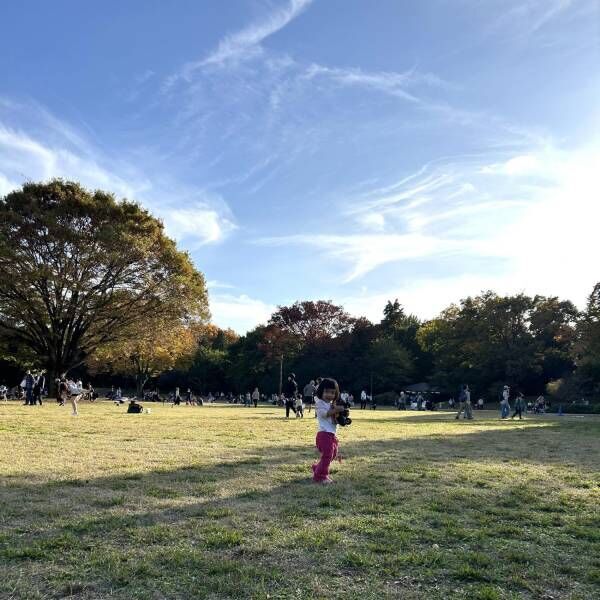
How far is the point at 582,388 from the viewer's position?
4478 cm

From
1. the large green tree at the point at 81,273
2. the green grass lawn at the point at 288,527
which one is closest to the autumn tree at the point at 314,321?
the large green tree at the point at 81,273

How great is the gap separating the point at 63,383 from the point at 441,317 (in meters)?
46.4

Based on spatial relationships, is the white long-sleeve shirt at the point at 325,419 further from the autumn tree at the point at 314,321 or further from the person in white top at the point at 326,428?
the autumn tree at the point at 314,321

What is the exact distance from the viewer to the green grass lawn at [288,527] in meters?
3.48

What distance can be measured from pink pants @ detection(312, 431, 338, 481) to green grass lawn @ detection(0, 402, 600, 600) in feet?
0.60

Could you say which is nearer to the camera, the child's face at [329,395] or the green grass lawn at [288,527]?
the green grass lawn at [288,527]

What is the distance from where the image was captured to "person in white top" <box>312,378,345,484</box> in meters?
6.95

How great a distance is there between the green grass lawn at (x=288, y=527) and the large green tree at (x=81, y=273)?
23.0 metres

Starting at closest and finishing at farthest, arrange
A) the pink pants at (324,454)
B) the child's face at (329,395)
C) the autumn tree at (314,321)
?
the pink pants at (324,454) < the child's face at (329,395) < the autumn tree at (314,321)

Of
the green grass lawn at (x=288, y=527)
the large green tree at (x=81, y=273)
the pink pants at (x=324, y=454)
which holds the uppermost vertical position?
the large green tree at (x=81, y=273)

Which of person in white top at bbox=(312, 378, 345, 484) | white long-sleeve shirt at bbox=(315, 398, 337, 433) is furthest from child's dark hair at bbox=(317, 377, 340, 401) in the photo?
white long-sleeve shirt at bbox=(315, 398, 337, 433)

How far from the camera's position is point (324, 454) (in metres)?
7.04

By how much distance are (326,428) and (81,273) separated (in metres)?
27.1

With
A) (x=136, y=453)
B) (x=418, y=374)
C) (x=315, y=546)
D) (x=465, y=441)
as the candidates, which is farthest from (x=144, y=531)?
(x=418, y=374)
